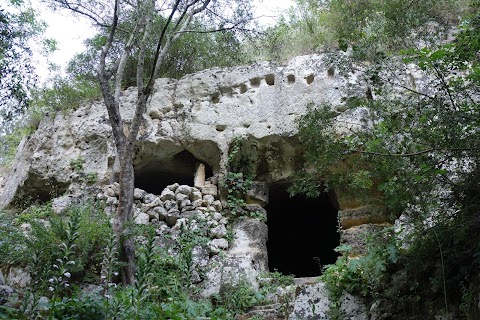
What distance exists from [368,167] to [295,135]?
8.78ft

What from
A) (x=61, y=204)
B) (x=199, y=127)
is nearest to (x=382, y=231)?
(x=199, y=127)

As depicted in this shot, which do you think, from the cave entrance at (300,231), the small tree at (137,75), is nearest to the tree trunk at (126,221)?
the small tree at (137,75)

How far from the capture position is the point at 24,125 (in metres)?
12.0

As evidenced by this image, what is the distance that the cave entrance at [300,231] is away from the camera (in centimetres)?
1016

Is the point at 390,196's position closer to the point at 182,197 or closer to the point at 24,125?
the point at 182,197

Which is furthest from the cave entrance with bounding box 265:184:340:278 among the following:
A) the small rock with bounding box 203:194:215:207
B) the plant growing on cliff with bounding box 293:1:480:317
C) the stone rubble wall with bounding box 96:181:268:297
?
the plant growing on cliff with bounding box 293:1:480:317

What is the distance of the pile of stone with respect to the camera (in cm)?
789

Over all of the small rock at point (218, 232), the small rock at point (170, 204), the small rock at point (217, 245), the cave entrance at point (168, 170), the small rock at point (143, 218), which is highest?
the cave entrance at point (168, 170)

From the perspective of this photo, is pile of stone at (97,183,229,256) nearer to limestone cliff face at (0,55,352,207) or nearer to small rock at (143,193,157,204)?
small rock at (143,193,157,204)

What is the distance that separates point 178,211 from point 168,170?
2234 mm

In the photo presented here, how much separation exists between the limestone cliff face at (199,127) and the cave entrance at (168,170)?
0.07 ft

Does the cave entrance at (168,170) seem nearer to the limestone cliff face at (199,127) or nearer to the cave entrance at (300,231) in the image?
the limestone cliff face at (199,127)

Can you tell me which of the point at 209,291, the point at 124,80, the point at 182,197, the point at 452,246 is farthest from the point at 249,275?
the point at 124,80

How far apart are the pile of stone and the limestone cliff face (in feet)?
2.45
